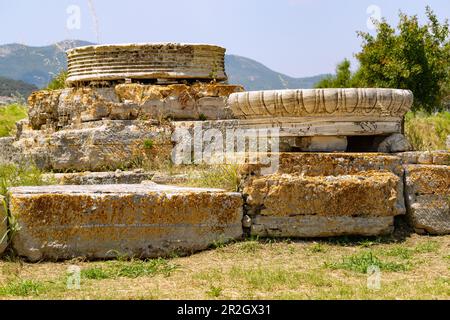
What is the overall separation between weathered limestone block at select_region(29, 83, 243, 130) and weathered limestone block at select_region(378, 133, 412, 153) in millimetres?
3798

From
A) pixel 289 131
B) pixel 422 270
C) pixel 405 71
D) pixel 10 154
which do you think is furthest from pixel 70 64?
pixel 405 71

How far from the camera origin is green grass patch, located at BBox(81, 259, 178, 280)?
5207 millimetres

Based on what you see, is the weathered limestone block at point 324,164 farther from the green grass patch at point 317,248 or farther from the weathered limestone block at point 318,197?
the green grass patch at point 317,248

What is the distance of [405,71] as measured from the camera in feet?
64.6

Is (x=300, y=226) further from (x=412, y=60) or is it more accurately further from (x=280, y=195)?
(x=412, y=60)

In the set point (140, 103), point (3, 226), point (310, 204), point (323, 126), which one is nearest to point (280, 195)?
point (310, 204)

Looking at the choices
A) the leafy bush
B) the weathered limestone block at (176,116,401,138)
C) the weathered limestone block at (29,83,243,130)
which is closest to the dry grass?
the weathered limestone block at (176,116,401,138)

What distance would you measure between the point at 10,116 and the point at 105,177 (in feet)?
27.7

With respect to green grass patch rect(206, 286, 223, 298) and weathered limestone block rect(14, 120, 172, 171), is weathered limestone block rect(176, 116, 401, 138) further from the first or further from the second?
weathered limestone block rect(14, 120, 172, 171)

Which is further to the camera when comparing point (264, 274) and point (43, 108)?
point (43, 108)

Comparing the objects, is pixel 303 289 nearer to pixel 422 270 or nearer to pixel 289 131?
pixel 422 270

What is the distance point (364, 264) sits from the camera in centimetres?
538

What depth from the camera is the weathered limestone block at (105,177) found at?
8438 mm

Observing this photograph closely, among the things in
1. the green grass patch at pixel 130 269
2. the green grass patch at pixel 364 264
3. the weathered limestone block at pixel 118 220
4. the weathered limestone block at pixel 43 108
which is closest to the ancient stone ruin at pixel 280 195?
the weathered limestone block at pixel 118 220
